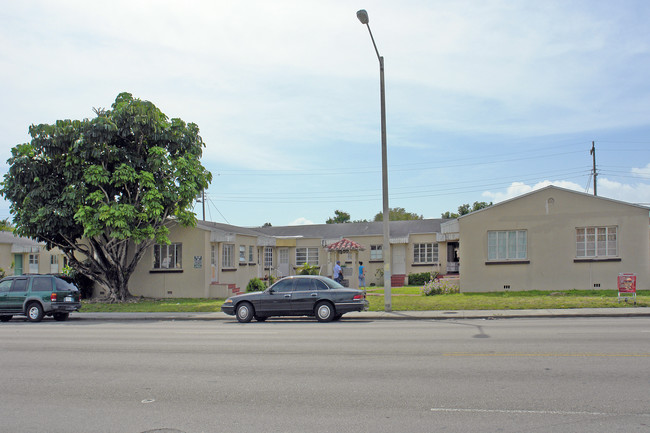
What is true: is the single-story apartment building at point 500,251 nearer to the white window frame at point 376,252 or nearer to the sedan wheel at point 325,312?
the white window frame at point 376,252

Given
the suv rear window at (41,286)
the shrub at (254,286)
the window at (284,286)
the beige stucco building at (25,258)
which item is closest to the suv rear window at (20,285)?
the suv rear window at (41,286)

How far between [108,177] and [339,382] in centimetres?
1904

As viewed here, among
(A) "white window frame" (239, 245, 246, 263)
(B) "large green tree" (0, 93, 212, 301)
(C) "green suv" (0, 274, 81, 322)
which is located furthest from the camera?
(A) "white window frame" (239, 245, 246, 263)

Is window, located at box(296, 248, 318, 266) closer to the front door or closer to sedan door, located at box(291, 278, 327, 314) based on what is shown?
the front door

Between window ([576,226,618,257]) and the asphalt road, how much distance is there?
35.3ft

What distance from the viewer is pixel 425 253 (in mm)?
38219

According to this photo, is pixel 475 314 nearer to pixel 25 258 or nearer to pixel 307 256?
pixel 307 256

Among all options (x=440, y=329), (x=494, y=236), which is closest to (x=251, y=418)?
(x=440, y=329)

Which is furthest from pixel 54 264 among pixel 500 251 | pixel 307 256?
pixel 500 251

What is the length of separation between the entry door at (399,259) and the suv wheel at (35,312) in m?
23.6

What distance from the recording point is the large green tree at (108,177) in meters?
23.8

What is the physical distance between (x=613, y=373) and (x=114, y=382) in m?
7.60

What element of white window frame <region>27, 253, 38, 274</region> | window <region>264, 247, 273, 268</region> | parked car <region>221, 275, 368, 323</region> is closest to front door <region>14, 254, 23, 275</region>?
white window frame <region>27, 253, 38, 274</region>

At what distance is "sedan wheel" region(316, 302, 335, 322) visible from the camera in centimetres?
1752
